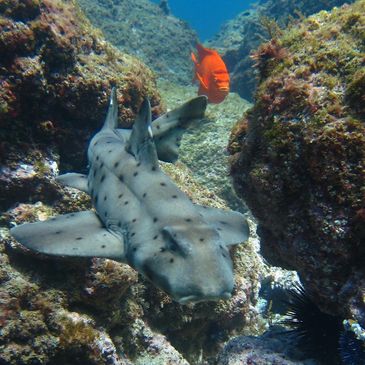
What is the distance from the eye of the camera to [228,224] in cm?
439

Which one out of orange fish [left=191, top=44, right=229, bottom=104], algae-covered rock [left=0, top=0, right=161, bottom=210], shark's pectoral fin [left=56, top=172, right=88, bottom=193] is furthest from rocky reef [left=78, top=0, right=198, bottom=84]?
shark's pectoral fin [left=56, top=172, right=88, bottom=193]

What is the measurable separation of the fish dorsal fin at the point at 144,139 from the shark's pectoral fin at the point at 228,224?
934mm

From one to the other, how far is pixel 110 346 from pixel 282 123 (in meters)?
3.34

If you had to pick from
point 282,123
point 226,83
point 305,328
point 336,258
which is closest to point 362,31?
point 282,123

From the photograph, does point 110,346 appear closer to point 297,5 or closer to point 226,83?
point 226,83

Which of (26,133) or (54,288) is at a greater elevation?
(26,133)

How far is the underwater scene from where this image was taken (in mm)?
3525

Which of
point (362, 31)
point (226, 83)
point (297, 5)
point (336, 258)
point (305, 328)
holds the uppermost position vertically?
point (297, 5)

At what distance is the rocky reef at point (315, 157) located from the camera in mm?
3490

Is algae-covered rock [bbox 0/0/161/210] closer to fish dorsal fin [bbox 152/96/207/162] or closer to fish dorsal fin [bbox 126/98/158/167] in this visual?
Answer: fish dorsal fin [bbox 152/96/207/162]

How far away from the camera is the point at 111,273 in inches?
178

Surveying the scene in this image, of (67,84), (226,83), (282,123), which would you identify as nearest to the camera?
(282,123)

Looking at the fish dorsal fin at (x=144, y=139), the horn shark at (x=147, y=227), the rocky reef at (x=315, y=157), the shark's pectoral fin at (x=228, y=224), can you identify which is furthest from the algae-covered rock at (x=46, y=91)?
the rocky reef at (x=315, y=157)

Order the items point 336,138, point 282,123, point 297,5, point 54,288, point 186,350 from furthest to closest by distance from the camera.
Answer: point 297,5 → point 186,350 → point 54,288 → point 282,123 → point 336,138
